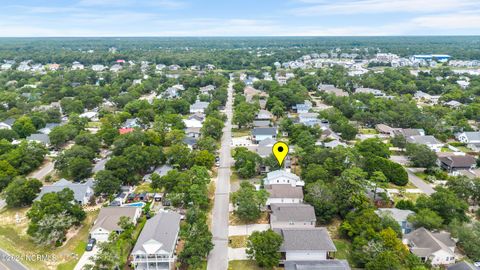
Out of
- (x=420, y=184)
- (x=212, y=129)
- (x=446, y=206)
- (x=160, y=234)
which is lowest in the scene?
(x=420, y=184)

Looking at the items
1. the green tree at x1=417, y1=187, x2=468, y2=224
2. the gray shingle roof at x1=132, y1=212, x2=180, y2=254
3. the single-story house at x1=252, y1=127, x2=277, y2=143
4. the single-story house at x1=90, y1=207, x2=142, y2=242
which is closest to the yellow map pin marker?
the gray shingle roof at x1=132, y1=212, x2=180, y2=254

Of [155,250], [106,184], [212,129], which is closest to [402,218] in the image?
[155,250]

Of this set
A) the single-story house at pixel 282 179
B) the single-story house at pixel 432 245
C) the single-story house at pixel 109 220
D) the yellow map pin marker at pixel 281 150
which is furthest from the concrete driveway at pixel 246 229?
the single-story house at pixel 432 245

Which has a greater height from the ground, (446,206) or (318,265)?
(446,206)

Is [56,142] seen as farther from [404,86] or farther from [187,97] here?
[404,86]

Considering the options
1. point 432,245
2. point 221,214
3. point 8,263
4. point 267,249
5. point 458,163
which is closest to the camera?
point 267,249

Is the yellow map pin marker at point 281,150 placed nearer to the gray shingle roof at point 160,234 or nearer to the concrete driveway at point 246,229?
the concrete driveway at point 246,229

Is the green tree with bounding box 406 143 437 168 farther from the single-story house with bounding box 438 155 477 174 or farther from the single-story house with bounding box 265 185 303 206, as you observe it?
the single-story house with bounding box 265 185 303 206

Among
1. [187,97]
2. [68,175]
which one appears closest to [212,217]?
[68,175]

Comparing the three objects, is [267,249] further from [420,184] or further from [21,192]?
[21,192]
